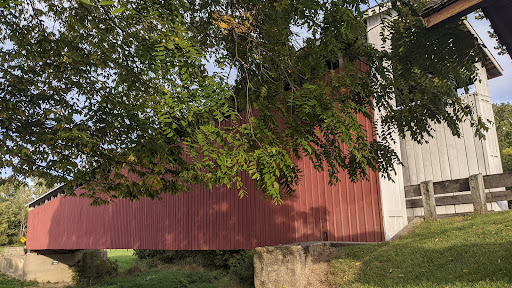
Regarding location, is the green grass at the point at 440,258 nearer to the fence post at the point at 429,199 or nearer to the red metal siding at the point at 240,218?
the fence post at the point at 429,199

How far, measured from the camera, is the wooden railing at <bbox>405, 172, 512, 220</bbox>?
608 cm

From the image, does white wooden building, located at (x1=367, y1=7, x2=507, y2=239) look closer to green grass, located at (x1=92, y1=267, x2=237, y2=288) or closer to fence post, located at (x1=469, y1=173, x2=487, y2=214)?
fence post, located at (x1=469, y1=173, x2=487, y2=214)

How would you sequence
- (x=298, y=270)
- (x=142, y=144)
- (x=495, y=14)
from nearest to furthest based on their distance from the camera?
1. (x=495, y=14)
2. (x=142, y=144)
3. (x=298, y=270)

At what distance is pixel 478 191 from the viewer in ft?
20.4

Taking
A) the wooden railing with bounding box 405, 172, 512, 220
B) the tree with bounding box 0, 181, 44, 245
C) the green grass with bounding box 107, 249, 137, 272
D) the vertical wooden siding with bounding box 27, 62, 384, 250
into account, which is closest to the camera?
the wooden railing with bounding box 405, 172, 512, 220

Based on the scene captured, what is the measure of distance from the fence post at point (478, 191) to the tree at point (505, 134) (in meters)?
17.9

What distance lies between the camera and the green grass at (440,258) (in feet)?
13.1

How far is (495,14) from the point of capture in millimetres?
2002

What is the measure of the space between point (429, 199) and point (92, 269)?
65.5 ft

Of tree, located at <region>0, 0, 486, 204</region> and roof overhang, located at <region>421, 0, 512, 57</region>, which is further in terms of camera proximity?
tree, located at <region>0, 0, 486, 204</region>

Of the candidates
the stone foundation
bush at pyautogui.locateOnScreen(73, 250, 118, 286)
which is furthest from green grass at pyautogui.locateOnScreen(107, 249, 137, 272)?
the stone foundation

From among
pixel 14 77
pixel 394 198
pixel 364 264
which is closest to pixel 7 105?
pixel 14 77

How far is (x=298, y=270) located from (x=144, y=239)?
7959 mm

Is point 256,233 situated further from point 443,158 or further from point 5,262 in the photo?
point 5,262
